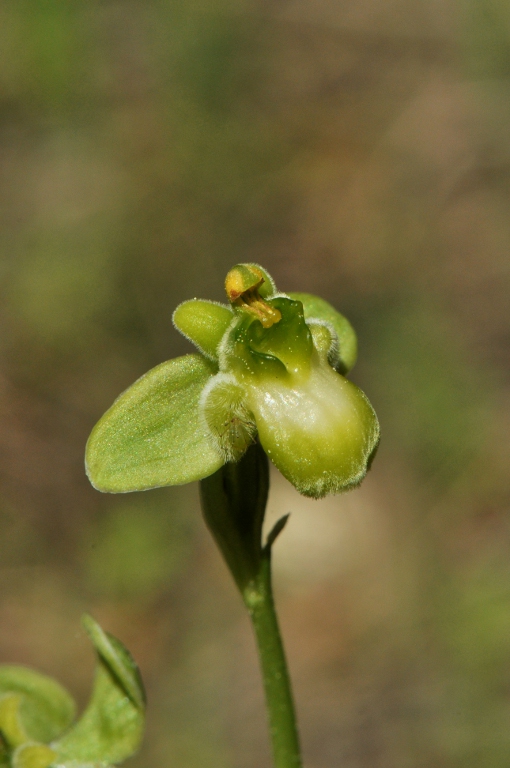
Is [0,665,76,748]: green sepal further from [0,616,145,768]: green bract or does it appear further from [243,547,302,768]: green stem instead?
[243,547,302,768]: green stem

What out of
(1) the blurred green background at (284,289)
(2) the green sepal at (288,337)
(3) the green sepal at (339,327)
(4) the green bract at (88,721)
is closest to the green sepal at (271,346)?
(2) the green sepal at (288,337)

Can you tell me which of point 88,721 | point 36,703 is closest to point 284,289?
point 36,703

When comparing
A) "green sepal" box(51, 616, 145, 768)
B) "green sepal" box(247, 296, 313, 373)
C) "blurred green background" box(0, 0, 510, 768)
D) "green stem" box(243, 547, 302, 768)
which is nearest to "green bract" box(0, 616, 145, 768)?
"green sepal" box(51, 616, 145, 768)

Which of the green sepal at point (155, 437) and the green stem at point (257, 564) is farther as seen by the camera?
the green stem at point (257, 564)

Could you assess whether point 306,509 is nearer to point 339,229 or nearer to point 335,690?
point 335,690

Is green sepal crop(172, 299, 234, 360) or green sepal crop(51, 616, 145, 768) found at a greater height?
green sepal crop(172, 299, 234, 360)

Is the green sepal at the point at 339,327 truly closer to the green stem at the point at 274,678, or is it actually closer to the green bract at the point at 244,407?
the green bract at the point at 244,407
